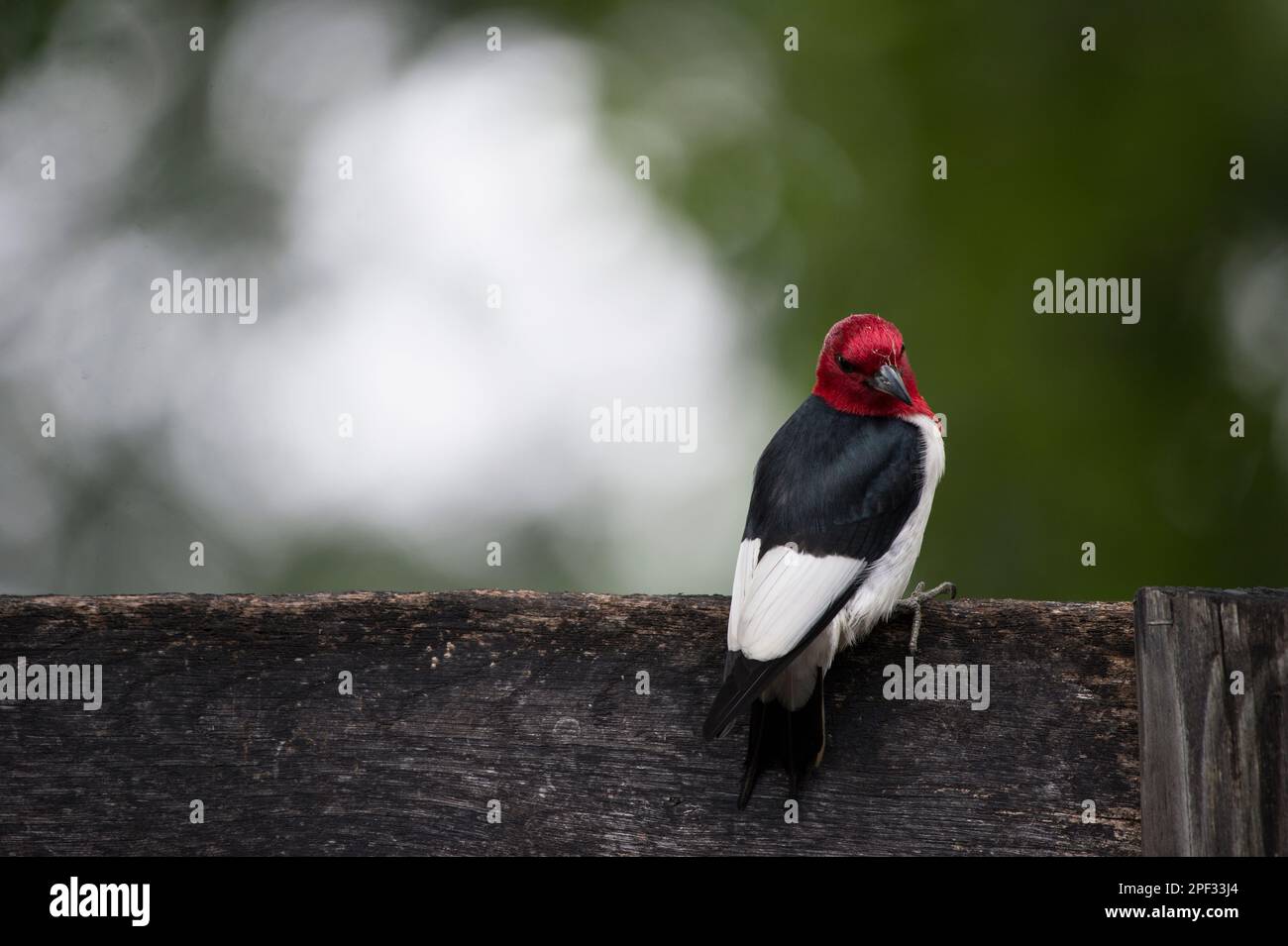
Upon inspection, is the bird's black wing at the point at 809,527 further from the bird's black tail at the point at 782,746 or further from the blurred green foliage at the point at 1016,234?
the blurred green foliage at the point at 1016,234

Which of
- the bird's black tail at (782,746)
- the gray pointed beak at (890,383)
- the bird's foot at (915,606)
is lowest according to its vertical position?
the bird's black tail at (782,746)

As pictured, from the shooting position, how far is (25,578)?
492 cm

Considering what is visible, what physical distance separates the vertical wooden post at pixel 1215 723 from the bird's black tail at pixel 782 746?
51cm

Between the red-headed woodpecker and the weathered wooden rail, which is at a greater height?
the red-headed woodpecker

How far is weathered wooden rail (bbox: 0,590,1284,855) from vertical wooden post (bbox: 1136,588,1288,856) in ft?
0.28

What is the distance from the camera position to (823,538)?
2.59 meters

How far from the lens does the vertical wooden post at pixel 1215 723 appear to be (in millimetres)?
1782

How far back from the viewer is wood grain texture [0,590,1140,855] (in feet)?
6.50

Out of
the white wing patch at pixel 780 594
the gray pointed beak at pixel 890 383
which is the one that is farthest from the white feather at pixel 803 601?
the gray pointed beak at pixel 890 383

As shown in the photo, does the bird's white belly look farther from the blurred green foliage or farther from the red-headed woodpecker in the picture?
the blurred green foliage

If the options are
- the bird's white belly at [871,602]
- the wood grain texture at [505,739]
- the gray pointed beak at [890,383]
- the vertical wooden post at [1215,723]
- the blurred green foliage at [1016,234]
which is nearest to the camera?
the vertical wooden post at [1215,723]

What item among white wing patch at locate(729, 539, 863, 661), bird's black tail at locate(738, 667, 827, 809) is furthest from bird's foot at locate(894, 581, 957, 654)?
bird's black tail at locate(738, 667, 827, 809)
